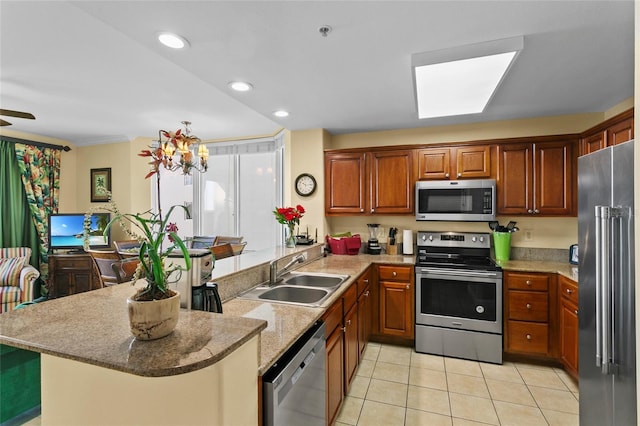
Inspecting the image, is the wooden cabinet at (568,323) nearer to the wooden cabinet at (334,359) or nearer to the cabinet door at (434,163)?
the cabinet door at (434,163)

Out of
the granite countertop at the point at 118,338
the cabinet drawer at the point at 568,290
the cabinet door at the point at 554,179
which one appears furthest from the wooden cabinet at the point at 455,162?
the granite countertop at the point at 118,338

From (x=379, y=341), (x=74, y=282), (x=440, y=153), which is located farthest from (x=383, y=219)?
(x=74, y=282)

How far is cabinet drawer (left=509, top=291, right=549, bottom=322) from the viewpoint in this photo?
2.82 metres

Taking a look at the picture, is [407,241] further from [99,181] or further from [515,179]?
[99,181]

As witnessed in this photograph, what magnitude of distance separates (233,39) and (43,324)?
1.60 meters

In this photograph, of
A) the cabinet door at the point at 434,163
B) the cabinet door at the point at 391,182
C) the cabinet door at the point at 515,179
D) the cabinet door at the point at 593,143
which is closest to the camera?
the cabinet door at the point at 593,143

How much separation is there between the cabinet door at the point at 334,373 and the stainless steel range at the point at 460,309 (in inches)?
52.3

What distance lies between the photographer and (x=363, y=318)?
2.85 metres

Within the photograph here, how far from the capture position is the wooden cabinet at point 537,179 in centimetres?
300

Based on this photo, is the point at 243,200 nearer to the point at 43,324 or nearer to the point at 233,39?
the point at 233,39

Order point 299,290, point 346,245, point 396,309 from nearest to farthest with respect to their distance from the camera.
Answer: point 299,290 → point 396,309 → point 346,245

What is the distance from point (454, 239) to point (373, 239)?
3.00 feet

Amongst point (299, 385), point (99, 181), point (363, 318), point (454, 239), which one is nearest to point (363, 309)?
point (363, 318)

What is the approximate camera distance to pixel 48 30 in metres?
2.01
